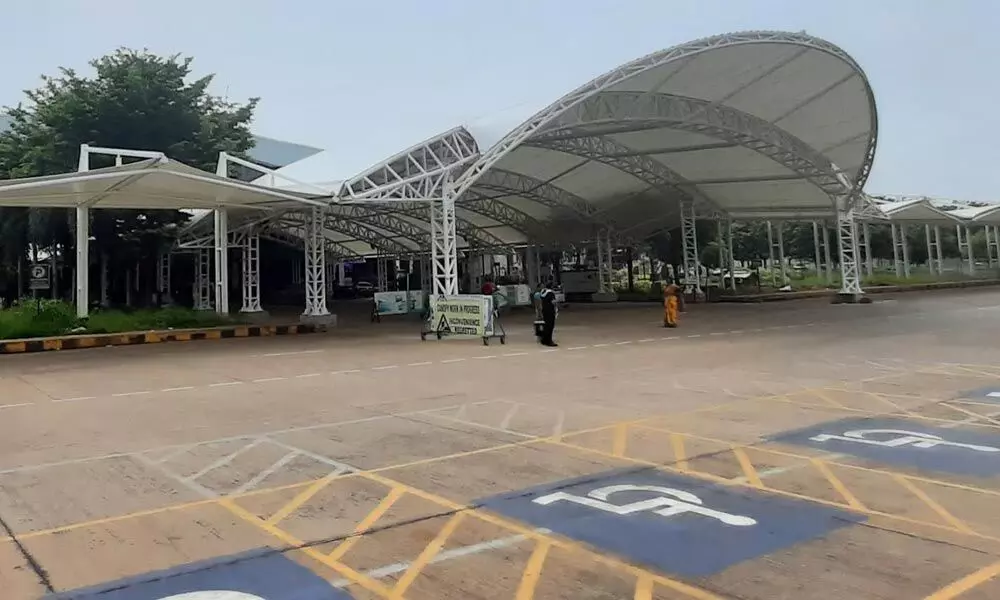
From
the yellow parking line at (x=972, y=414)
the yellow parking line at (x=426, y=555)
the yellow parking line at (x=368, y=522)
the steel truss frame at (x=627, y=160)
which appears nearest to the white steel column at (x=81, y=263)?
the steel truss frame at (x=627, y=160)

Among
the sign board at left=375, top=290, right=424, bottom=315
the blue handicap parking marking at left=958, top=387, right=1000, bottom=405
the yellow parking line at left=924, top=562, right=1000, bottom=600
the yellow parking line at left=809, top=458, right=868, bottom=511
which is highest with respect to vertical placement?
the sign board at left=375, top=290, right=424, bottom=315

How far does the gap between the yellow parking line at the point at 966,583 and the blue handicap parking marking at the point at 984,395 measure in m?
5.88

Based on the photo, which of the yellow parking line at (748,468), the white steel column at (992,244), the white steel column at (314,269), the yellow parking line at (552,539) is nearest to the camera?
the yellow parking line at (552,539)

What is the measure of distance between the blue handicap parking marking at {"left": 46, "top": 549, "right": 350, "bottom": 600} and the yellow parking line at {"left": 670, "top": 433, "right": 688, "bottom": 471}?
331cm

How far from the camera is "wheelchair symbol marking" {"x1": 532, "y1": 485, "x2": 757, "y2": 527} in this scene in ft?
15.7

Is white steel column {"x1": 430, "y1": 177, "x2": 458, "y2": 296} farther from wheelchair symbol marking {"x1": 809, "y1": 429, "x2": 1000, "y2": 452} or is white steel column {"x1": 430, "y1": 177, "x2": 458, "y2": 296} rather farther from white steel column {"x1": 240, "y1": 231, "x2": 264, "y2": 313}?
wheelchair symbol marking {"x1": 809, "y1": 429, "x2": 1000, "y2": 452}

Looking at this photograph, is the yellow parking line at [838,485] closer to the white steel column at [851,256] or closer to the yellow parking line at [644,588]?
the yellow parking line at [644,588]

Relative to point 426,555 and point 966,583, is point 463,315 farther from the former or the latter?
point 966,583

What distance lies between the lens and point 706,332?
20.5 meters

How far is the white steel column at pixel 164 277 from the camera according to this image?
125 feet

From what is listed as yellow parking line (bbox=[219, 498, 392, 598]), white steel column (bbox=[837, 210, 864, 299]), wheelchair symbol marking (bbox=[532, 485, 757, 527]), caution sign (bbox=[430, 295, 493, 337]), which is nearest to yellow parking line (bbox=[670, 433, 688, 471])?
wheelchair symbol marking (bbox=[532, 485, 757, 527])

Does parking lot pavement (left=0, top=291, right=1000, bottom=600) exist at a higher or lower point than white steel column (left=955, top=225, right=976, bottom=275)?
lower

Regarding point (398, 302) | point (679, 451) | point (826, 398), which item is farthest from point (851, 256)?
point (679, 451)

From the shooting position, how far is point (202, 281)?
37.9 meters
